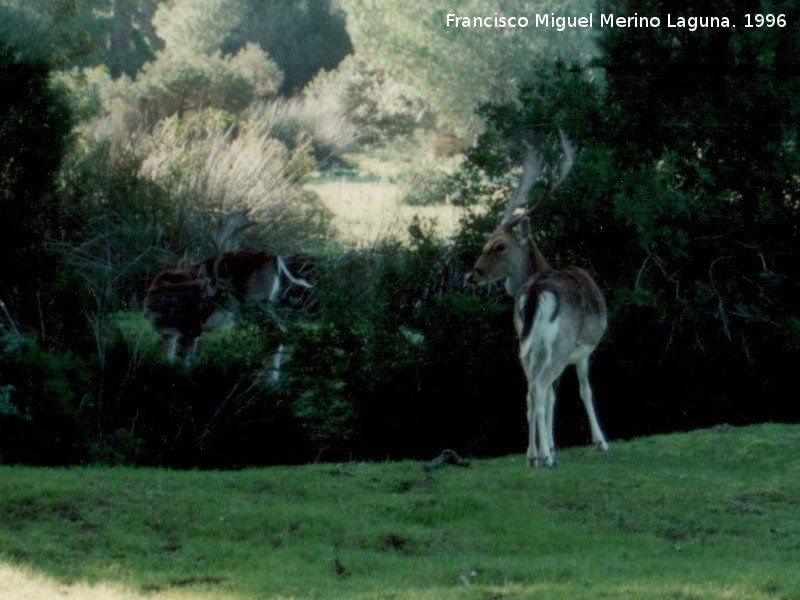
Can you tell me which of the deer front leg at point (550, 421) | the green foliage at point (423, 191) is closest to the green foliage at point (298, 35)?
the green foliage at point (423, 191)

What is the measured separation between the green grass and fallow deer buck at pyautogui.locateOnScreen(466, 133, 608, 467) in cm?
54

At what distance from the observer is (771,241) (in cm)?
1645

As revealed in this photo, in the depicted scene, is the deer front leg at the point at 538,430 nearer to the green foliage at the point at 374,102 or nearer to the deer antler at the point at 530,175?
the deer antler at the point at 530,175

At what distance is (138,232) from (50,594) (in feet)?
49.1

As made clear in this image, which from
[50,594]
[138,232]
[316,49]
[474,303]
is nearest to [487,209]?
[474,303]

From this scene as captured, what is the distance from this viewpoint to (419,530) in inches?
360

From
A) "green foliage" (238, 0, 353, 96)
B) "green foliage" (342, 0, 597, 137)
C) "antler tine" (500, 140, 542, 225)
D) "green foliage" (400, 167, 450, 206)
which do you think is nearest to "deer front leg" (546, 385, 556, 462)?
"antler tine" (500, 140, 542, 225)

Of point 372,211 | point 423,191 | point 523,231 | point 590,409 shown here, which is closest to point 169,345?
point 523,231

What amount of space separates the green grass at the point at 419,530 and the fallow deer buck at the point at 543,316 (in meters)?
0.54

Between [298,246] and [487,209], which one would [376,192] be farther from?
[487,209]

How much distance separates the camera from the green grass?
7617mm

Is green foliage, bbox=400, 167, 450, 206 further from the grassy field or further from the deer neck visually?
the deer neck

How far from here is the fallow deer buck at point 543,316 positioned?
1163 cm

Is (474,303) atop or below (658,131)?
below
